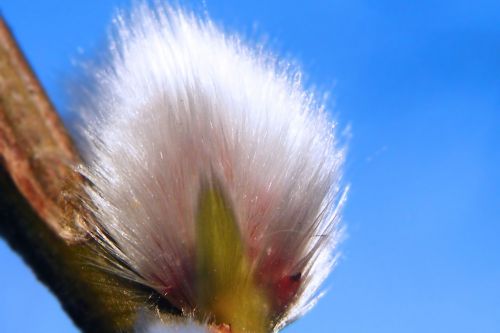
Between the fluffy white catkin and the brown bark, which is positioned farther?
the fluffy white catkin

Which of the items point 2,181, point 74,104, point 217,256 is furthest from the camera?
point 74,104

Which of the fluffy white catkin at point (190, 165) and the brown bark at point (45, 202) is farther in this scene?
the fluffy white catkin at point (190, 165)

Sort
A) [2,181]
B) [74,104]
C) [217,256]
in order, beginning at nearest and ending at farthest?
[2,181]
[217,256]
[74,104]

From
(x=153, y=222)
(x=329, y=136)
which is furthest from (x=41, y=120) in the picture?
(x=329, y=136)

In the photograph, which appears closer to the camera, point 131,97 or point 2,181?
point 2,181

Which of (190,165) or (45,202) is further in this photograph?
(190,165)

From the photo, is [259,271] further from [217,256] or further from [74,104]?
[74,104]

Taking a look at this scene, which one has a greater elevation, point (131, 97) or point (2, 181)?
point (131, 97)

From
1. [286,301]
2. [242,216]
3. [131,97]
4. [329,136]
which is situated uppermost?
[131,97]
